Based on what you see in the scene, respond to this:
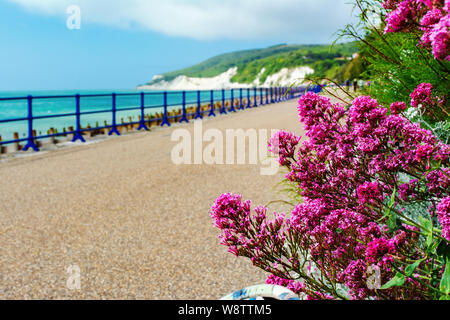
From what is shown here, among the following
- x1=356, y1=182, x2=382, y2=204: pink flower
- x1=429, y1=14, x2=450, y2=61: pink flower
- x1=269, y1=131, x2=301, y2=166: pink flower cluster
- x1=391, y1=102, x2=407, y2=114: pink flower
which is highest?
x1=429, y1=14, x2=450, y2=61: pink flower

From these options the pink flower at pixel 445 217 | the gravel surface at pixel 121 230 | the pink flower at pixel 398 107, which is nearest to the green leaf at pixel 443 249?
the pink flower at pixel 445 217

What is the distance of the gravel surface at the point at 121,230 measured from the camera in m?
3.83

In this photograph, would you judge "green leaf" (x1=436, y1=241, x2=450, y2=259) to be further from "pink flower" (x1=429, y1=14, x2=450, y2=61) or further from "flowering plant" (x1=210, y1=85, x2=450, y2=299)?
"pink flower" (x1=429, y1=14, x2=450, y2=61)

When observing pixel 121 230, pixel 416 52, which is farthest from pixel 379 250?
pixel 121 230

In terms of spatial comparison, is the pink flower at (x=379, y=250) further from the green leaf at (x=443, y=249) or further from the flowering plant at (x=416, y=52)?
the flowering plant at (x=416, y=52)

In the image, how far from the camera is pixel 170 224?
5.28 m

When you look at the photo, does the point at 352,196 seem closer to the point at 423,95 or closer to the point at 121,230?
the point at 423,95

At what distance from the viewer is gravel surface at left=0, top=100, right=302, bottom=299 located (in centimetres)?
383

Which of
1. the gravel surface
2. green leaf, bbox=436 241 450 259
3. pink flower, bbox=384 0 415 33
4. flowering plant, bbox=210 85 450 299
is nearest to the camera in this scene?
pink flower, bbox=384 0 415 33

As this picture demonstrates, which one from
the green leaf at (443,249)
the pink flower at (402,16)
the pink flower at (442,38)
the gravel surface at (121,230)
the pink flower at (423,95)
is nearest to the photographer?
the pink flower at (442,38)

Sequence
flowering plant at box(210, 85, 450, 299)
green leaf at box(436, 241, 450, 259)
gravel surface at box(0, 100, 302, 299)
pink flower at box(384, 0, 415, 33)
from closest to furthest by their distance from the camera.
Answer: pink flower at box(384, 0, 415, 33)
green leaf at box(436, 241, 450, 259)
flowering plant at box(210, 85, 450, 299)
gravel surface at box(0, 100, 302, 299)

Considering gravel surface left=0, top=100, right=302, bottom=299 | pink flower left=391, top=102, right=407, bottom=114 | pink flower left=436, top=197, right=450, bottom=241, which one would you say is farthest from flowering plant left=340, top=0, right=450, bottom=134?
gravel surface left=0, top=100, right=302, bottom=299

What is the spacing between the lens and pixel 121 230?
200 inches
